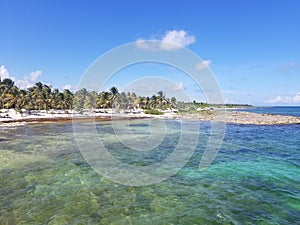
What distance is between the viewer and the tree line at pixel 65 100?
85.6 m

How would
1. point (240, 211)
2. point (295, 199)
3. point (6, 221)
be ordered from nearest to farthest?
point (6, 221) → point (240, 211) → point (295, 199)

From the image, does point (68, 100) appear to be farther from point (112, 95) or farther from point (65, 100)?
point (112, 95)

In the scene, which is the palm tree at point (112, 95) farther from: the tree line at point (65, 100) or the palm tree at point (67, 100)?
the palm tree at point (67, 100)

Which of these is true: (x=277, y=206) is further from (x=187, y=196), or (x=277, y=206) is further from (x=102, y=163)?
(x=102, y=163)

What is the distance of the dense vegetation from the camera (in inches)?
3378

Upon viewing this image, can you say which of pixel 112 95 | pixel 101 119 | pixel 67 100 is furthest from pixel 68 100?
pixel 101 119


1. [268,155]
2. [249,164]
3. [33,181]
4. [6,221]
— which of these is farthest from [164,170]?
[268,155]

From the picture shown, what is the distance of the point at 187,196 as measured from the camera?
11961 mm

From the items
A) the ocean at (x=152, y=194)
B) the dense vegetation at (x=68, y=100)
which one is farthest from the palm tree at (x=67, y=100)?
the ocean at (x=152, y=194)

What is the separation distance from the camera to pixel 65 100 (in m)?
104

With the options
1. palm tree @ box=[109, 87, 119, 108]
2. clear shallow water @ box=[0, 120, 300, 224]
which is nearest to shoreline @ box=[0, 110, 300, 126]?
palm tree @ box=[109, 87, 119, 108]

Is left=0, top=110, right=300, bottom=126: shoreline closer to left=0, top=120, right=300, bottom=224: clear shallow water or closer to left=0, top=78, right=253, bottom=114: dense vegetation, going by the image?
left=0, top=78, right=253, bottom=114: dense vegetation

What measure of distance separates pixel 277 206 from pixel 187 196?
4067mm

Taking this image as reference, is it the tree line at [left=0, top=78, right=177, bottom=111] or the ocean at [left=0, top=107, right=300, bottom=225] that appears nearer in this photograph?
the ocean at [left=0, top=107, right=300, bottom=225]
